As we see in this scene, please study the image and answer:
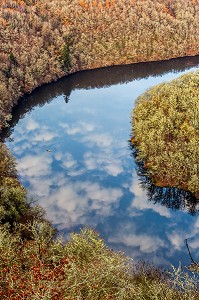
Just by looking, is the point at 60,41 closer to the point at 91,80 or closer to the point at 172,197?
the point at 91,80

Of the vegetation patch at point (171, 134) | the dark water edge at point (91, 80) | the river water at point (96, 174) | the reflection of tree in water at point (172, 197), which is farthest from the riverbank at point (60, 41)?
the reflection of tree in water at point (172, 197)

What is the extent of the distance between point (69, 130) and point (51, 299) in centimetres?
11215

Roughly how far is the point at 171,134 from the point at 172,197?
64.3 ft

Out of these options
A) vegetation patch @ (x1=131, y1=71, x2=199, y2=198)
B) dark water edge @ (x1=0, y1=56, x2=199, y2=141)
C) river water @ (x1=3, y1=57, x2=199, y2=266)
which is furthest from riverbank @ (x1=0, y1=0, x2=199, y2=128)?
vegetation patch @ (x1=131, y1=71, x2=199, y2=198)

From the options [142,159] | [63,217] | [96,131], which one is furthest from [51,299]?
[96,131]

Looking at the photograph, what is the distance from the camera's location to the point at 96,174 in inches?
4119

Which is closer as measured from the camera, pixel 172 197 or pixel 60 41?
pixel 172 197

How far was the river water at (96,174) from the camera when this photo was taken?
268 feet

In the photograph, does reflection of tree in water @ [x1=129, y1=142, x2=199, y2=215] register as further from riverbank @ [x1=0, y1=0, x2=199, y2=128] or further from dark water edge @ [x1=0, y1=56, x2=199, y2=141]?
riverbank @ [x1=0, y1=0, x2=199, y2=128]

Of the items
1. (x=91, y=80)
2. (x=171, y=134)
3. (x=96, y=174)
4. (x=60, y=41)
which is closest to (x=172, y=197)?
(x=171, y=134)

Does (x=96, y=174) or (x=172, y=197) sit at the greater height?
(x=96, y=174)

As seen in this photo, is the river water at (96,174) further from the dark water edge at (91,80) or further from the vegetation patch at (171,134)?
the vegetation patch at (171,134)

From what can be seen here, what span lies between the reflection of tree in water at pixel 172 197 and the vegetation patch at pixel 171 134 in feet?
4.74

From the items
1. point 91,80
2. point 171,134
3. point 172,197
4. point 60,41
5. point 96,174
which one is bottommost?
point 172,197
